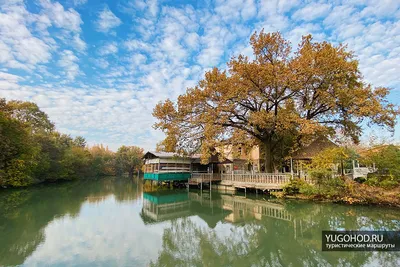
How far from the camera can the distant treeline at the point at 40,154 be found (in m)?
19.5

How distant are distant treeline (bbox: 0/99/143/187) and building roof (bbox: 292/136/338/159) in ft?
73.9

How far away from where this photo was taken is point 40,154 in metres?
25.6

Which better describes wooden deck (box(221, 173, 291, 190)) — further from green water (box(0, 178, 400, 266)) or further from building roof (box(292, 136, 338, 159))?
building roof (box(292, 136, 338, 159))

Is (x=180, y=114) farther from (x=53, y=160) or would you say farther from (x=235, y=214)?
(x=53, y=160)

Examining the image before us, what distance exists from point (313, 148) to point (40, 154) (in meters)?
28.0

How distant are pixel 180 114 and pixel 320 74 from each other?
10.1 metres

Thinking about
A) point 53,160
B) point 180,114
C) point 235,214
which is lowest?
point 235,214

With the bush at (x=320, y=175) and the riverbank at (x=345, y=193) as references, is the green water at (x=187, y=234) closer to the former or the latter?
the riverbank at (x=345, y=193)

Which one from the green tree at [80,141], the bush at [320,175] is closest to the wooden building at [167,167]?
the bush at [320,175]

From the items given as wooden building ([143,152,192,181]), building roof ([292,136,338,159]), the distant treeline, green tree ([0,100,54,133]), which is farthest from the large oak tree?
green tree ([0,100,54,133])

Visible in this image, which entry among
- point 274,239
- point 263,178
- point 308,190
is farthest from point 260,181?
point 274,239

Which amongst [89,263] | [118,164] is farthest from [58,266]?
[118,164]

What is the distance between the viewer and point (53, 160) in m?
28.6

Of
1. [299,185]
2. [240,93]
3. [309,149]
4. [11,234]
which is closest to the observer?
[11,234]
